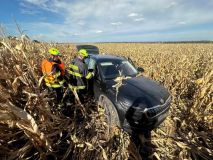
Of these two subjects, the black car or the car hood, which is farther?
the car hood

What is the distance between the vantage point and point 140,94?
15.5 ft

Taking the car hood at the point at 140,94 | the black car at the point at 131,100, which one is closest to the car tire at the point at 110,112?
the black car at the point at 131,100

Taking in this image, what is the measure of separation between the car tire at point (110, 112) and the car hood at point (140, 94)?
0.32m

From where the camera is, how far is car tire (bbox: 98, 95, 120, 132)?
4739mm

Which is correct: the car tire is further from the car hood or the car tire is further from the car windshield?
the car windshield

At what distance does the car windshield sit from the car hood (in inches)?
18.2

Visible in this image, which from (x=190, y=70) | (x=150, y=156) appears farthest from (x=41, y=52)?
(x=190, y=70)

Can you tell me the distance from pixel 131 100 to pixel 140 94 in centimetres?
33

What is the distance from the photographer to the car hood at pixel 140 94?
4516 mm

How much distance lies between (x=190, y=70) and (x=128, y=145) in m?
5.39

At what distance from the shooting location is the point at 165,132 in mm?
4828

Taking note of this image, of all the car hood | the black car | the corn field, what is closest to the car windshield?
the black car

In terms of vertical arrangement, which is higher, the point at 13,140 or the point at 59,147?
the point at 13,140

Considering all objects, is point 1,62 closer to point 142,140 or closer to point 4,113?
point 4,113
